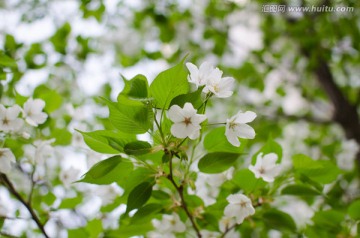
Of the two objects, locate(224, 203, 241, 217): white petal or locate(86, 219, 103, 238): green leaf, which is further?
locate(86, 219, 103, 238): green leaf

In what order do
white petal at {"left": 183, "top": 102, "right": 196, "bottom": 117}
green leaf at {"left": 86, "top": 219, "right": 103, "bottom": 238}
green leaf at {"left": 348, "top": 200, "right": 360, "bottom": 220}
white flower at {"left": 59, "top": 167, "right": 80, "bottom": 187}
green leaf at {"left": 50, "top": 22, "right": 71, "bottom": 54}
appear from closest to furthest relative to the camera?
1. white petal at {"left": 183, "top": 102, "right": 196, "bottom": 117}
2. green leaf at {"left": 348, "top": 200, "right": 360, "bottom": 220}
3. green leaf at {"left": 86, "top": 219, "right": 103, "bottom": 238}
4. white flower at {"left": 59, "top": 167, "right": 80, "bottom": 187}
5. green leaf at {"left": 50, "top": 22, "right": 71, "bottom": 54}

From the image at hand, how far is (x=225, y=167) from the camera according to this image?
1.23m

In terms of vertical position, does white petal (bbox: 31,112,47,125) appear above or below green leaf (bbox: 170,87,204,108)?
below

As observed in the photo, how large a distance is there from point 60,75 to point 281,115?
2.08m

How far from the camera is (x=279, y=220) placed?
1.40 metres

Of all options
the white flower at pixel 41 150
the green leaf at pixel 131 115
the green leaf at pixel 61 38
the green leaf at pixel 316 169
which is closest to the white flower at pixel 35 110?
the white flower at pixel 41 150

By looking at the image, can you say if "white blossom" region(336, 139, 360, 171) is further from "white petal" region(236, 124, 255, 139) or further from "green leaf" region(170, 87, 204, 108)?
"green leaf" region(170, 87, 204, 108)

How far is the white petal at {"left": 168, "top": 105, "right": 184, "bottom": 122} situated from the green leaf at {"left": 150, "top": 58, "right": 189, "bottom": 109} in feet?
0.21

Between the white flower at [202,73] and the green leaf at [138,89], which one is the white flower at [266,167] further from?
the green leaf at [138,89]

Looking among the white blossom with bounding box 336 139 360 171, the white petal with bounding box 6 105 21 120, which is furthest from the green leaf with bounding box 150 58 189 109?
the white blossom with bounding box 336 139 360 171

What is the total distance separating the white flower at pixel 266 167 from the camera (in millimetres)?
1273

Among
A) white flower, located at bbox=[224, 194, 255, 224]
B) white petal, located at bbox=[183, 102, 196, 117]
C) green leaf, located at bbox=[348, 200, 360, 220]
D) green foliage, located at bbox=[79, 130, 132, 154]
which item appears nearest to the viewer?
white petal, located at bbox=[183, 102, 196, 117]

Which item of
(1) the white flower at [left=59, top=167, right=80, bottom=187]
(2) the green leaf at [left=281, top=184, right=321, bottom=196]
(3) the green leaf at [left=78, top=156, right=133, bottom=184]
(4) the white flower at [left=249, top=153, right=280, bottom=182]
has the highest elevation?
(3) the green leaf at [left=78, top=156, right=133, bottom=184]

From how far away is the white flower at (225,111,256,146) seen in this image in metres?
1.10
